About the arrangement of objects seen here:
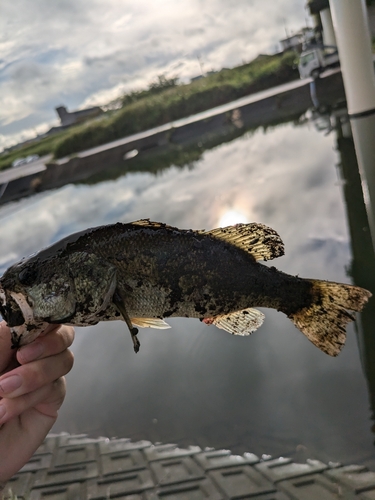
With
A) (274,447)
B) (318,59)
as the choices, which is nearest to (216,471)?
A: (274,447)

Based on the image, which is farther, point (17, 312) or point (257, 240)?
point (257, 240)

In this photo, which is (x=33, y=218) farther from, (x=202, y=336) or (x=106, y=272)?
(x=106, y=272)

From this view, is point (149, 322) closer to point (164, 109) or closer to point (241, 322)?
point (241, 322)

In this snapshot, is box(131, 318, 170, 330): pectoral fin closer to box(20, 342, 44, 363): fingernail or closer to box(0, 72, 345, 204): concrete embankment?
box(20, 342, 44, 363): fingernail

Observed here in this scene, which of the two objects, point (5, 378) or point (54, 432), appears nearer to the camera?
point (5, 378)

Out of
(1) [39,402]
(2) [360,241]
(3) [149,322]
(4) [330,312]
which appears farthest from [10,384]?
(2) [360,241]

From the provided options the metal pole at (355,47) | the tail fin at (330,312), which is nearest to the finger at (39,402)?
the tail fin at (330,312)

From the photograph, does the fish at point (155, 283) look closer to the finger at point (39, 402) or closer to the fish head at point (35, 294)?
the fish head at point (35, 294)
